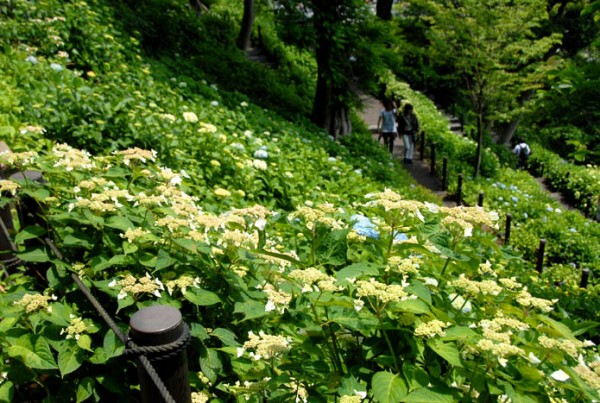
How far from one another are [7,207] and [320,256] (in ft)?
7.19

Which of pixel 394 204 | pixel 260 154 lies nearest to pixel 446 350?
pixel 394 204

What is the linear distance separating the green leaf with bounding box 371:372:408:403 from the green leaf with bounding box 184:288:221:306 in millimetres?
766

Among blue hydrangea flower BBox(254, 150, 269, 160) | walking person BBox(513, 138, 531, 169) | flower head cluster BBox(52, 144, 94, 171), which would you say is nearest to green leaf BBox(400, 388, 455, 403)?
flower head cluster BBox(52, 144, 94, 171)

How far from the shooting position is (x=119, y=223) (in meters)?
2.12

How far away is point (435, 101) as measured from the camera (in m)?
21.8

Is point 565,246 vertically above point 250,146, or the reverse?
point 250,146

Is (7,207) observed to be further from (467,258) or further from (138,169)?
(467,258)

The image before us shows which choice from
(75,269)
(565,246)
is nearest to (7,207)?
(75,269)

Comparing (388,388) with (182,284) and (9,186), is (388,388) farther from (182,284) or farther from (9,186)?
(9,186)

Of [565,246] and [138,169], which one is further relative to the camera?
[565,246]

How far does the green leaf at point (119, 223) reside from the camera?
210 centimetres

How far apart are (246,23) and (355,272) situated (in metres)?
14.7

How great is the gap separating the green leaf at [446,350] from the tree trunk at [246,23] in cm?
1473

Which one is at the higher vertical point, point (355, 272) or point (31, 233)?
point (355, 272)
